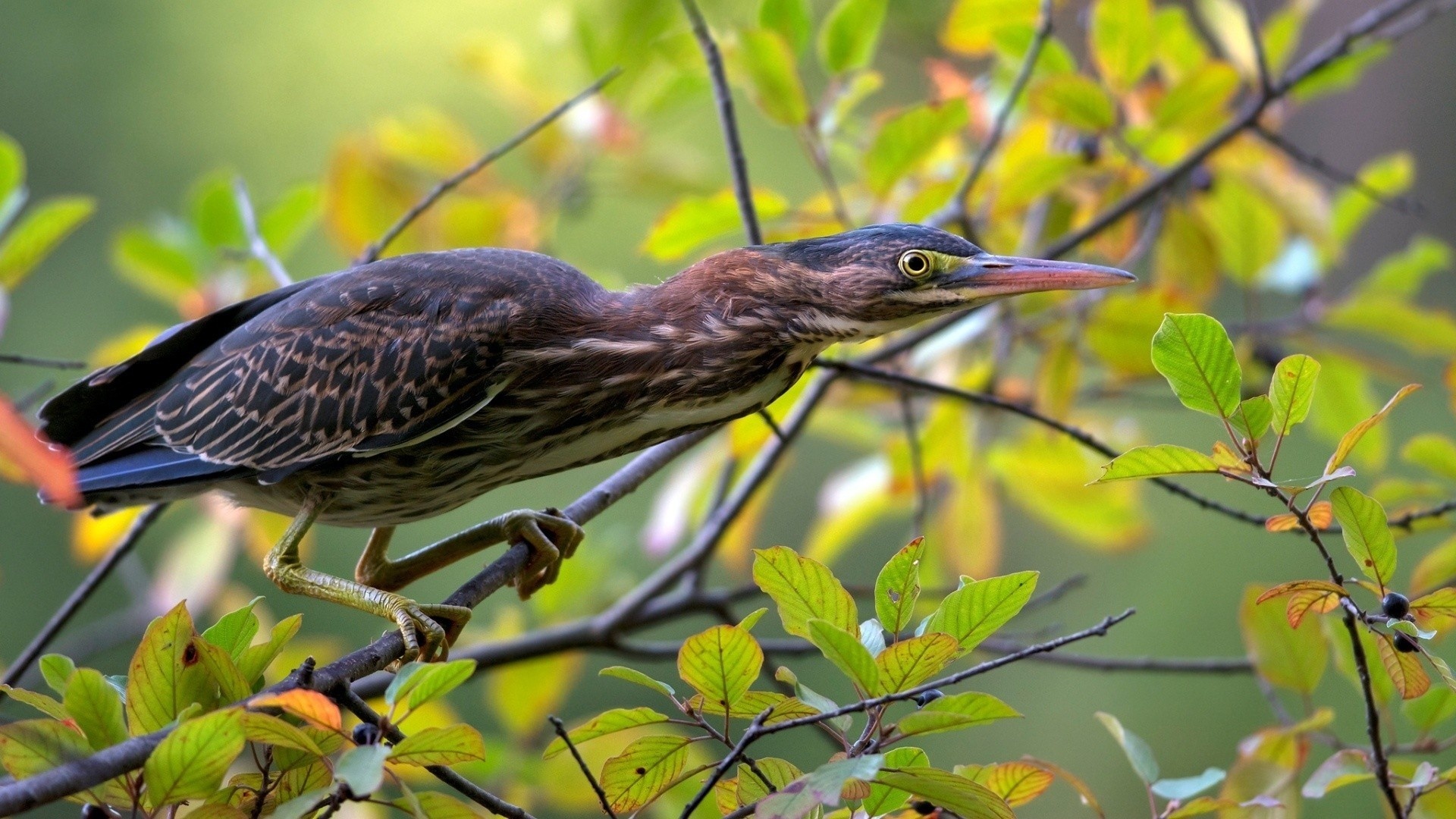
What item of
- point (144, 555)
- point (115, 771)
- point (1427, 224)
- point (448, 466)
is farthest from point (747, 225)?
point (144, 555)

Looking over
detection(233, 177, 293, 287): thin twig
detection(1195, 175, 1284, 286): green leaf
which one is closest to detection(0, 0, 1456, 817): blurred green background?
detection(1195, 175, 1284, 286): green leaf

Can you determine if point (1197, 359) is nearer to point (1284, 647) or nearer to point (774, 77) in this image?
point (1284, 647)

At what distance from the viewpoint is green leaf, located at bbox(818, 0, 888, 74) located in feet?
9.48

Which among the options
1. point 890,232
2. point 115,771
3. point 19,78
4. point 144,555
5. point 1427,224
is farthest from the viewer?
point 19,78

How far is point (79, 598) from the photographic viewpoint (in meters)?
2.50

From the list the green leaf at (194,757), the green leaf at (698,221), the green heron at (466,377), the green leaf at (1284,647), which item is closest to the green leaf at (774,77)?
the green leaf at (698,221)

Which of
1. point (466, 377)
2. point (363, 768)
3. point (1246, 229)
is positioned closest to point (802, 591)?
point (363, 768)

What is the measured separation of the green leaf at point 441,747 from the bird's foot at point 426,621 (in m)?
0.93

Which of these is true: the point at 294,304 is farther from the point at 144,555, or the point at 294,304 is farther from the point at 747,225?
the point at 144,555

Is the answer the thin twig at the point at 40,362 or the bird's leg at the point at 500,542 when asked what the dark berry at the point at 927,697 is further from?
the thin twig at the point at 40,362

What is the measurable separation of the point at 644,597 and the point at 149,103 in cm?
844

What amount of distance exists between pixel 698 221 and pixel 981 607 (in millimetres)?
1470

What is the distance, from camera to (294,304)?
291cm

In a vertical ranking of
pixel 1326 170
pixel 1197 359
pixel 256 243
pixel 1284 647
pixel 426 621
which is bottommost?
pixel 1284 647
